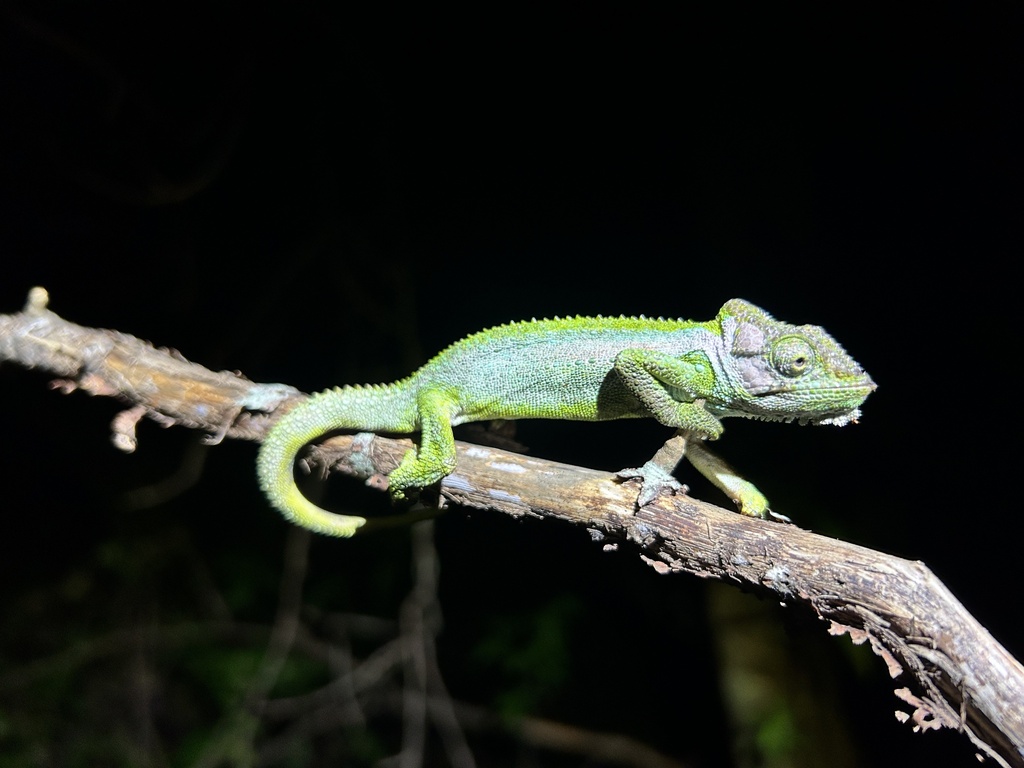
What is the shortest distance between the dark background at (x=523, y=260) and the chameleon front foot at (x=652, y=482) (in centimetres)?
115

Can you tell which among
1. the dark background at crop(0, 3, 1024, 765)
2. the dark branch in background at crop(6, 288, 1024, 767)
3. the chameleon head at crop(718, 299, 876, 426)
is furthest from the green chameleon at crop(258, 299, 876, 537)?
the dark background at crop(0, 3, 1024, 765)

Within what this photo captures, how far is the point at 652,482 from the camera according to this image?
4.98ft

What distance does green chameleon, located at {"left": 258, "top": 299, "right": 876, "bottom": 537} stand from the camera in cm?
168

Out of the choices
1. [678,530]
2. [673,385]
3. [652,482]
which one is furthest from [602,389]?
[678,530]

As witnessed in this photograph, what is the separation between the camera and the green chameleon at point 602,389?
1.68 m

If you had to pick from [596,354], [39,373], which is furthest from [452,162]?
[39,373]

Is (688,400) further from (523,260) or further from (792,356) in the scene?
(523,260)

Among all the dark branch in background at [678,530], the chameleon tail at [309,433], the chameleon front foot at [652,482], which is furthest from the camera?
the chameleon tail at [309,433]

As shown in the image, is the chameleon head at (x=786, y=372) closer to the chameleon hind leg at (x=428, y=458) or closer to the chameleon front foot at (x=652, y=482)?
the chameleon front foot at (x=652, y=482)

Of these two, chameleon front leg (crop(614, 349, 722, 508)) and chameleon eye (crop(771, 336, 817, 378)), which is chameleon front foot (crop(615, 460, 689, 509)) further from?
chameleon eye (crop(771, 336, 817, 378))

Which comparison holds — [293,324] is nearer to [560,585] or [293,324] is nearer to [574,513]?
[560,585]

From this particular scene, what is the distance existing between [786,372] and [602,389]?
490 mm

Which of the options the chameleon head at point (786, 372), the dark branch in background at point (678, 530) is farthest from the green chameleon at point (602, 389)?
the dark branch in background at point (678, 530)

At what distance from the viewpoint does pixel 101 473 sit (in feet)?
10.5
